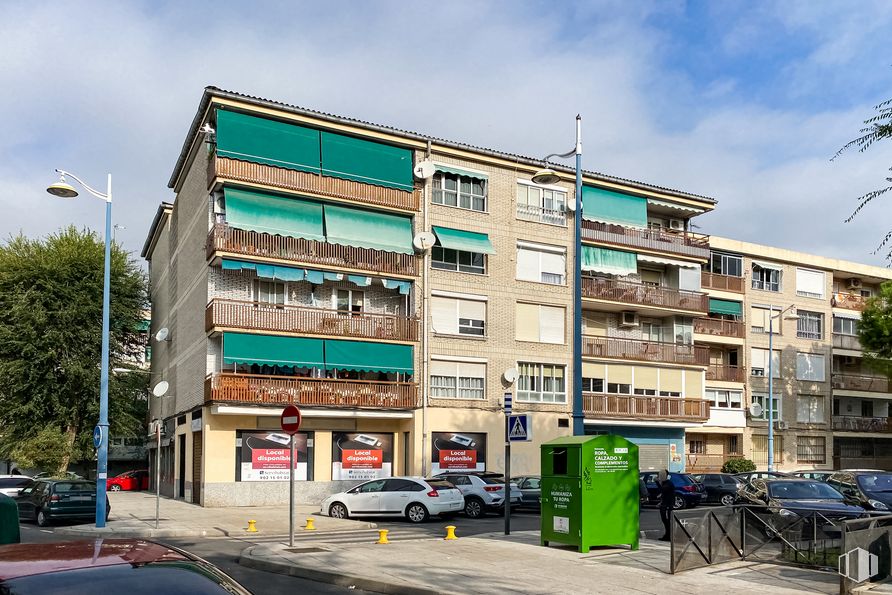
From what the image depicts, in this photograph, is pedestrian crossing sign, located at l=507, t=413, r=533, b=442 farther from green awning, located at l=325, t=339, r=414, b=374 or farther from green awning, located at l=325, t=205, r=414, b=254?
green awning, located at l=325, t=205, r=414, b=254

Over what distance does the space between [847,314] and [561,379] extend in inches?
1021

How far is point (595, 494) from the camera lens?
16078mm

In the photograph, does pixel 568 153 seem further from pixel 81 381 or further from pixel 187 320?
pixel 81 381

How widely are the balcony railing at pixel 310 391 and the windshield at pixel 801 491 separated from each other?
17.1m

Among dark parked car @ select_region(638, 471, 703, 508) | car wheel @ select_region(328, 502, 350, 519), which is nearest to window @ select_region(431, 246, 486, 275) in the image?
dark parked car @ select_region(638, 471, 703, 508)

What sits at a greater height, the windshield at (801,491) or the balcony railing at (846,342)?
the balcony railing at (846,342)

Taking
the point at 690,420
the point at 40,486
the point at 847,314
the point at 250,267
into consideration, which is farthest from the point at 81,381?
the point at 847,314

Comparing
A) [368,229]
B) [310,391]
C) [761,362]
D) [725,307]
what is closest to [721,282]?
[725,307]

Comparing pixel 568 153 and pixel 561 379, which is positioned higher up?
pixel 568 153

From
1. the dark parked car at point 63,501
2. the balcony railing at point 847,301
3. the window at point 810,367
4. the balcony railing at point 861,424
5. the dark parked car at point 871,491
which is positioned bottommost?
the dark parked car at point 63,501

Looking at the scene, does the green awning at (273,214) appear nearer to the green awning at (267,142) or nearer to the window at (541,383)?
the green awning at (267,142)

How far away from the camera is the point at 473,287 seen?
123 feet

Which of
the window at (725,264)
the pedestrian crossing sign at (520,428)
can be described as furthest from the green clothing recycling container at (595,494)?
the window at (725,264)

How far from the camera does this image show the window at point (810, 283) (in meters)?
54.1
